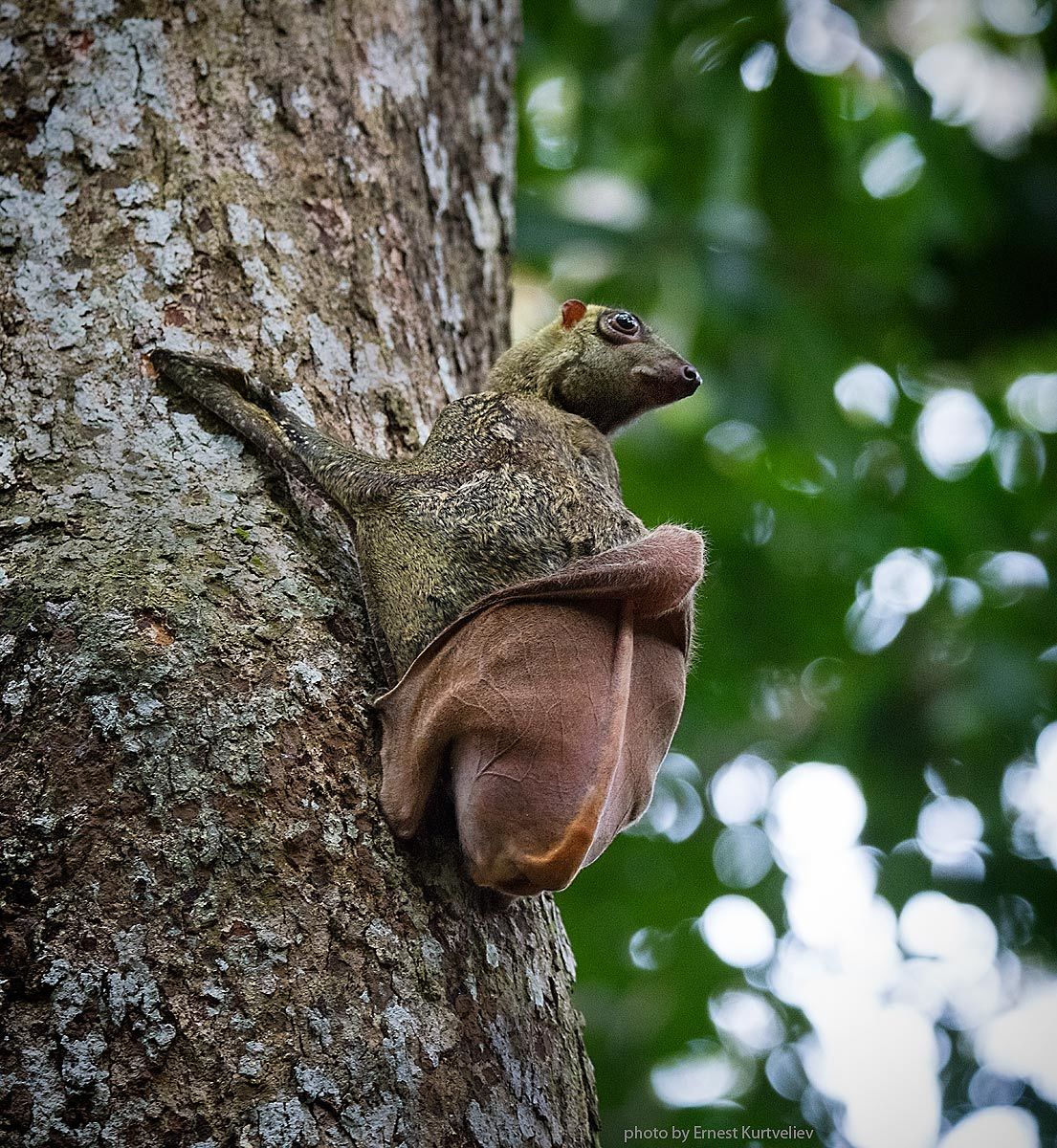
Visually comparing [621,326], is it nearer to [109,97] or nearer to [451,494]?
[451,494]

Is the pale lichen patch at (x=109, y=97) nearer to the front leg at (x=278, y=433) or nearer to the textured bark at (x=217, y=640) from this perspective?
the textured bark at (x=217, y=640)

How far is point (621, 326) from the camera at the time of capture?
341cm

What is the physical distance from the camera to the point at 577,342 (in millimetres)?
3357

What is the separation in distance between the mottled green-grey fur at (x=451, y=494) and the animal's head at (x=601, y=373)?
0.20 meters

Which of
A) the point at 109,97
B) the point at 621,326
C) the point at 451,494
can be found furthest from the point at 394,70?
the point at 451,494

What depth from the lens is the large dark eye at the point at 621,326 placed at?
133 inches

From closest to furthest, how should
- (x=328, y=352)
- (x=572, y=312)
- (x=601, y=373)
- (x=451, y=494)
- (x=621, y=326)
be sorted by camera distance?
(x=451, y=494)
(x=328, y=352)
(x=601, y=373)
(x=621, y=326)
(x=572, y=312)

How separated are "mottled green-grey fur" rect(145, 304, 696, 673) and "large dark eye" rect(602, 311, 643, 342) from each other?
0.39m

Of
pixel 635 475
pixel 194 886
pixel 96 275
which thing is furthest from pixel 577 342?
pixel 635 475

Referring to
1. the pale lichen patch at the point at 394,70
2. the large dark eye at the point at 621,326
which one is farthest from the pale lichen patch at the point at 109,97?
the large dark eye at the point at 621,326

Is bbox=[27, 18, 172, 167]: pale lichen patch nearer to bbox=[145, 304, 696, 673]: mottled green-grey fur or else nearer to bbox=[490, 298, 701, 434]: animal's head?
bbox=[145, 304, 696, 673]: mottled green-grey fur

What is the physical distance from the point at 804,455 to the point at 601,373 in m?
4.49

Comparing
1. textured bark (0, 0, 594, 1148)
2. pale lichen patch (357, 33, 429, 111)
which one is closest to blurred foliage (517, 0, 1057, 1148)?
pale lichen patch (357, 33, 429, 111)

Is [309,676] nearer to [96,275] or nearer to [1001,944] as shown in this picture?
[96,275]
